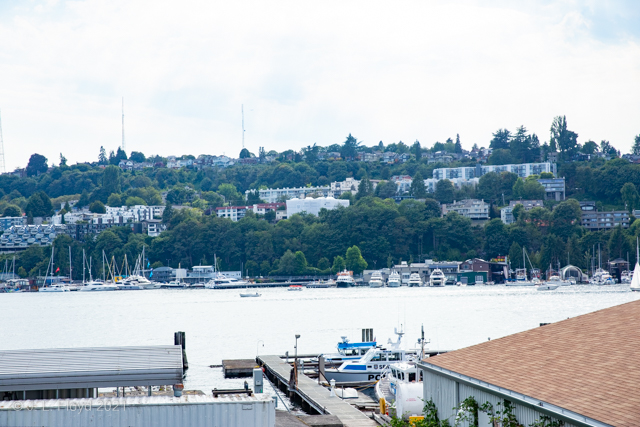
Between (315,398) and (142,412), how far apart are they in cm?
1603

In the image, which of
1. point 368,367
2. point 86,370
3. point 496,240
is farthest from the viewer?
point 496,240

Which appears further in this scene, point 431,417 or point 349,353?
point 349,353

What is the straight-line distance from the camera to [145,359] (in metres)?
22.4

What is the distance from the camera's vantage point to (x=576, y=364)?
16906 mm

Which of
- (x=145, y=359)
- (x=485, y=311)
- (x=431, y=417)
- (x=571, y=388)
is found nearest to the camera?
(x=571, y=388)

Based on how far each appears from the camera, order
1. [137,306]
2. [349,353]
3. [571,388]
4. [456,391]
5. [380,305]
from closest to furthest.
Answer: [571,388] → [456,391] → [349,353] → [380,305] → [137,306]

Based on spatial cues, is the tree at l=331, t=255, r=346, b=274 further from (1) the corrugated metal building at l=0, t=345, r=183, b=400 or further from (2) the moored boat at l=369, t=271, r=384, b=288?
(1) the corrugated metal building at l=0, t=345, r=183, b=400

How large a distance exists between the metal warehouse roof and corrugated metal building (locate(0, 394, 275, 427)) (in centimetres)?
322

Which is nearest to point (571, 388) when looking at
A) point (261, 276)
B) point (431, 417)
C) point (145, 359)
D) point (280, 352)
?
point (431, 417)

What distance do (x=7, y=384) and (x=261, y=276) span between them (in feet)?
574

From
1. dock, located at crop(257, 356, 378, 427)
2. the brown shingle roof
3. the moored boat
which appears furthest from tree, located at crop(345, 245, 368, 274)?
→ the brown shingle roof

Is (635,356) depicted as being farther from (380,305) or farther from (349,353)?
(380,305)

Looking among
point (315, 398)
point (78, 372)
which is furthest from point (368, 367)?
point (78, 372)

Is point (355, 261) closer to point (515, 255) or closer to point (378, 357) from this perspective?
point (515, 255)
